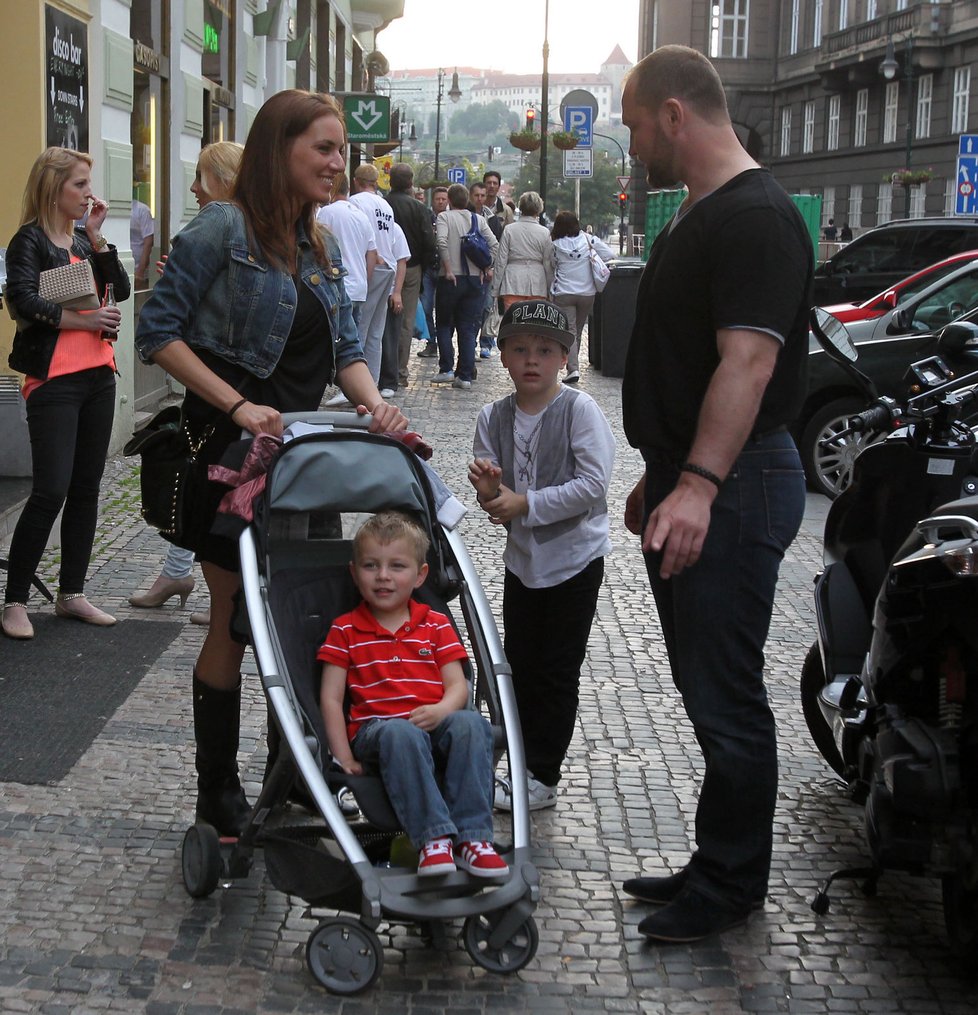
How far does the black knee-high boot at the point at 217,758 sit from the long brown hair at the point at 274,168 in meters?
1.18

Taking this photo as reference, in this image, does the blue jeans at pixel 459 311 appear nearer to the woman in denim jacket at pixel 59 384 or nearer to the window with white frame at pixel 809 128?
the woman in denim jacket at pixel 59 384

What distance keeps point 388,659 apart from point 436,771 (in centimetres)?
33

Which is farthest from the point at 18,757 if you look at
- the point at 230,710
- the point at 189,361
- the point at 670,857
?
the point at 670,857

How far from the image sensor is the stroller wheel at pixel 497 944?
3.58 meters

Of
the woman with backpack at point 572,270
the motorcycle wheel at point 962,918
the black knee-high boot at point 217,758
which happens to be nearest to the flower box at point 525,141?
the woman with backpack at point 572,270

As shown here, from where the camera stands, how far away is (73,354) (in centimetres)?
666

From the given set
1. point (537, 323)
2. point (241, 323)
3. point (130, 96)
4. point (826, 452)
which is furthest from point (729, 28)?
point (241, 323)

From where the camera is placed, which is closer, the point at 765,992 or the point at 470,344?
the point at 765,992

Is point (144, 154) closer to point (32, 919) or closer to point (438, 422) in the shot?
point (438, 422)

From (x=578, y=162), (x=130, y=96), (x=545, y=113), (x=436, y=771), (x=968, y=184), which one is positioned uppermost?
(x=545, y=113)

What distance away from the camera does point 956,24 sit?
52.3m

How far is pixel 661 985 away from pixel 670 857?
84 centimetres

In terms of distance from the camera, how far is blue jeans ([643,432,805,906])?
3.82 m

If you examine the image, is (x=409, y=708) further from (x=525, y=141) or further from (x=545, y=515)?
(x=525, y=141)
